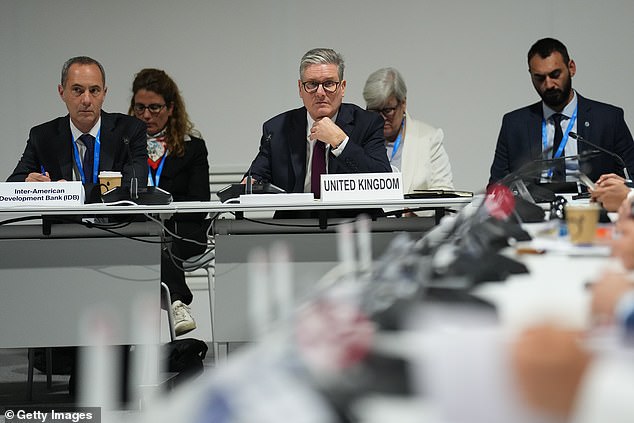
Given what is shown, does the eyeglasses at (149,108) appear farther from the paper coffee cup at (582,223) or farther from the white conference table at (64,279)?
the paper coffee cup at (582,223)

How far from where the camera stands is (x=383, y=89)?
417cm

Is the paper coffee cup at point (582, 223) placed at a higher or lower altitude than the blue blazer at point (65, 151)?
lower

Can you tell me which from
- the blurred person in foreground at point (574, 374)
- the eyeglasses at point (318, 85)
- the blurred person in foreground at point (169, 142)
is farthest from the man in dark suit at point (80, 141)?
the blurred person in foreground at point (574, 374)

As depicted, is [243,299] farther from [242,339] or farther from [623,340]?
[623,340]

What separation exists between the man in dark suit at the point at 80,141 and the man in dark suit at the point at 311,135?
1.87ft

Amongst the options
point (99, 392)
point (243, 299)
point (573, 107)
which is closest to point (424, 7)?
point (573, 107)

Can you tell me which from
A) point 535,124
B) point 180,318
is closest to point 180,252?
point 180,318

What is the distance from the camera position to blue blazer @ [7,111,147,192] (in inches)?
153

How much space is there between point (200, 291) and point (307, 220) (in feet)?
8.07

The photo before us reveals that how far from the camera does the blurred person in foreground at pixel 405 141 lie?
13.6 feet

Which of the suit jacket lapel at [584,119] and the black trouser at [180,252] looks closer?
the suit jacket lapel at [584,119]

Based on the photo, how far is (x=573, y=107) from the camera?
3.94 meters

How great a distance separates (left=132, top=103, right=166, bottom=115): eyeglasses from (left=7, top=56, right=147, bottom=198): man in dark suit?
0.53 meters

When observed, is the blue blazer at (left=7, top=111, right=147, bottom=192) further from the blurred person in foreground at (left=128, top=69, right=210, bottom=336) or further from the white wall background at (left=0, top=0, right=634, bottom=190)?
the white wall background at (left=0, top=0, right=634, bottom=190)
